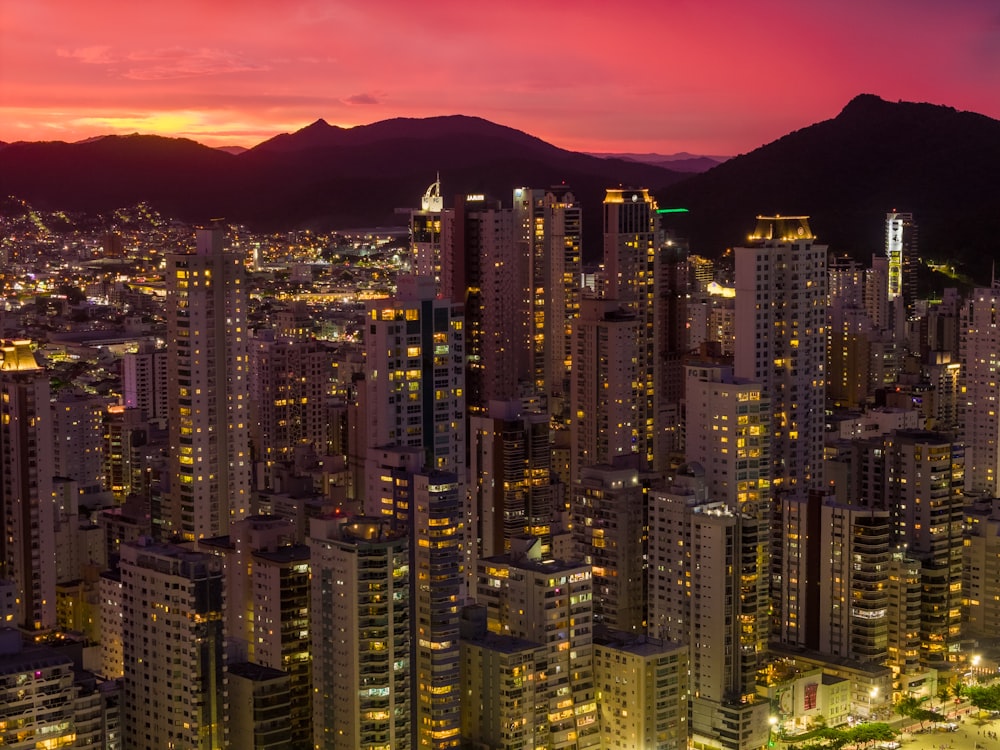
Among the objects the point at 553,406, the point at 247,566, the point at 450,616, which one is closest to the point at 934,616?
the point at 450,616

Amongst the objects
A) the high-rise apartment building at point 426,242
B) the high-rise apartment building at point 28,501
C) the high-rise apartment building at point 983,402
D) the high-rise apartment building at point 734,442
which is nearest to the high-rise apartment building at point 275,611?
the high-rise apartment building at point 28,501

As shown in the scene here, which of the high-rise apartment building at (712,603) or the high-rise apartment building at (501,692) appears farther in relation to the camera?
the high-rise apartment building at (712,603)

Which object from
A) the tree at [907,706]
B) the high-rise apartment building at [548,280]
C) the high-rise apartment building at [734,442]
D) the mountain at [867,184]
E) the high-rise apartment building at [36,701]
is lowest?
the tree at [907,706]

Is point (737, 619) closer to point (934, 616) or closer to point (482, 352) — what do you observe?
point (934, 616)

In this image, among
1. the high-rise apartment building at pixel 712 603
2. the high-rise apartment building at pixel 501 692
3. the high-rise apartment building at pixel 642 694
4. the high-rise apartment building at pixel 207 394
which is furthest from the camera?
the high-rise apartment building at pixel 207 394

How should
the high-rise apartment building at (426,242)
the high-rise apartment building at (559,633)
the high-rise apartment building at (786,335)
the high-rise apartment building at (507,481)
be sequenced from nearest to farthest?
the high-rise apartment building at (559,633)
the high-rise apartment building at (786,335)
the high-rise apartment building at (507,481)
the high-rise apartment building at (426,242)

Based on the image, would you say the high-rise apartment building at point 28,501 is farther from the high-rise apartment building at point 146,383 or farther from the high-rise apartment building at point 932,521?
the high-rise apartment building at point 146,383

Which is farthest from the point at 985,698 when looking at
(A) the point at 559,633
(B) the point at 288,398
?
(B) the point at 288,398
